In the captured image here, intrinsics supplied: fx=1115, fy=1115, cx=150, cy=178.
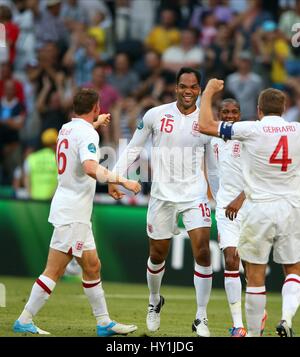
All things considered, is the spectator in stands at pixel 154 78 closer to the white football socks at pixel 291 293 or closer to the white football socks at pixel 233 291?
the white football socks at pixel 233 291

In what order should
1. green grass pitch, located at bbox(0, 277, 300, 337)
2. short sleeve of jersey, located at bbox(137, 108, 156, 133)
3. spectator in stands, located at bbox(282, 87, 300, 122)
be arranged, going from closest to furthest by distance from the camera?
green grass pitch, located at bbox(0, 277, 300, 337)
short sleeve of jersey, located at bbox(137, 108, 156, 133)
spectator in stands, located at bbox(282, 87, 300, 122)

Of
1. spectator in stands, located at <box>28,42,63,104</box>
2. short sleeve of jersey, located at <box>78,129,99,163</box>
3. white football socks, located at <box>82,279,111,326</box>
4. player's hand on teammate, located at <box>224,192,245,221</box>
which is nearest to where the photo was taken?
short sleeve of jersey, located at <box>78,129,99,163</box>

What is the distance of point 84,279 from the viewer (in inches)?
443

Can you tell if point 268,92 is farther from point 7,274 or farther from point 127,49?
point 127,49

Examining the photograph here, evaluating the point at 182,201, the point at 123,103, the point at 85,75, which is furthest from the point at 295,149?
the point at 85,75

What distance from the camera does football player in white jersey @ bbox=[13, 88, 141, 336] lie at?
36.5ft

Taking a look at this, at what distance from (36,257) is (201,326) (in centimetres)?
745

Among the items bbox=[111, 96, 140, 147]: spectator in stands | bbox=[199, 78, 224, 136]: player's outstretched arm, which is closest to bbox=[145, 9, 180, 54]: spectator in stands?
bbox=[111, 96, 140, 147]: spectator in stands

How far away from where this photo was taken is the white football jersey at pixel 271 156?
10.4m

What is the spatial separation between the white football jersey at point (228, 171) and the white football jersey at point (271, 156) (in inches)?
81.0

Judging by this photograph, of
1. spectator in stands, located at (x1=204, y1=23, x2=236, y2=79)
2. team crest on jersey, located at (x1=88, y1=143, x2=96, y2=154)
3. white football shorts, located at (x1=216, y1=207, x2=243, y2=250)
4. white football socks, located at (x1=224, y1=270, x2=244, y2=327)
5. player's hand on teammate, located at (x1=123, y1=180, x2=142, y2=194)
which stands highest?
spectator in stands, located at (x1=204, y1=23, x2=236, y2=79)

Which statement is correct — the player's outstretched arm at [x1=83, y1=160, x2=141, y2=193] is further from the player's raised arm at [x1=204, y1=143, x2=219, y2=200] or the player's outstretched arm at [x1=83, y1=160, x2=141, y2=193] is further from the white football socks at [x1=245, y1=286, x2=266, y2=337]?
the player's raised arm at [x1=204, y1=143, x2=219, y2=200]

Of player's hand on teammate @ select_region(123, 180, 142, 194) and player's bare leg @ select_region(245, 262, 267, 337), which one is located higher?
player's hand on teammate @ select_region(123, 180, 142, 194)

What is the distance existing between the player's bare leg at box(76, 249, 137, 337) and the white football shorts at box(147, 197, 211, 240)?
1.29 metres
